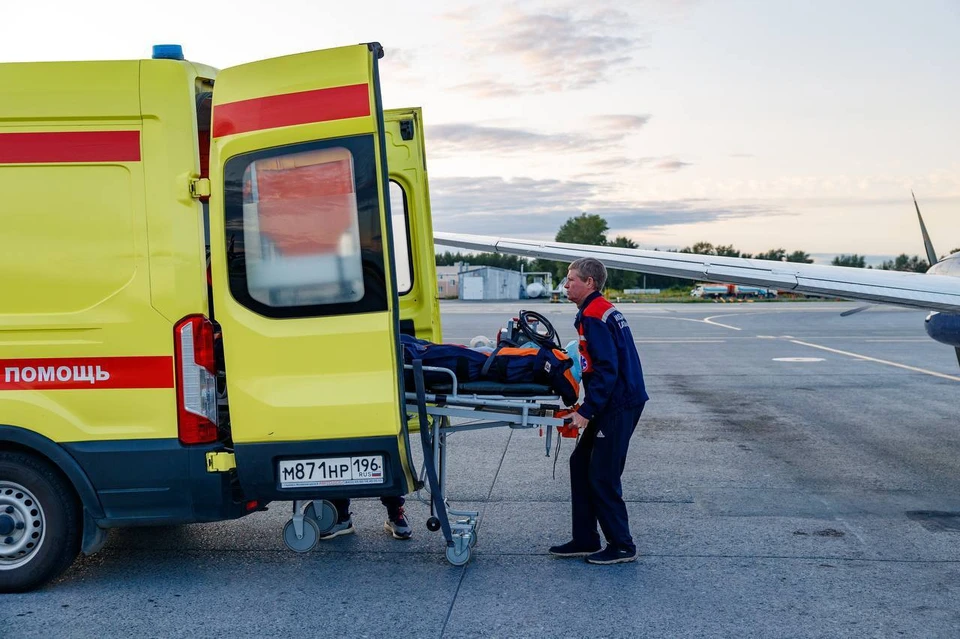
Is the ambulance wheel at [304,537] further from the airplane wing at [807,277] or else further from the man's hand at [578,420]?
the airplane wing at [807,277]

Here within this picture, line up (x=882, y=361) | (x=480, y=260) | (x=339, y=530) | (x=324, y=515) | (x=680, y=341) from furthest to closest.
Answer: (x=480, y=260), (x=680, y=341), (x=882, y=361), (x=339, y=530), (x=324, y=515)

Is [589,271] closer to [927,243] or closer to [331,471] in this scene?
[331,471]

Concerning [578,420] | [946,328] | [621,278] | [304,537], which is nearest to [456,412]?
[578,420]

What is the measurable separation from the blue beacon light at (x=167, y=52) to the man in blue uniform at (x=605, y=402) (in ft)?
8.81

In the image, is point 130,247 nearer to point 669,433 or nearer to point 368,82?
point 368,82

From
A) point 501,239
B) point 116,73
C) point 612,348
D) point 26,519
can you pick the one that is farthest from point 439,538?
point 501,239

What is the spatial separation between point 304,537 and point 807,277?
18.5 ft

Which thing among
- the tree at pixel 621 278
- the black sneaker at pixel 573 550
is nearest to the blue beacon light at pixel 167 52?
the black sneaker at pixel 573 550

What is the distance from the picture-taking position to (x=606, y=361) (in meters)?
5.38

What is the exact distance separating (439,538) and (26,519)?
255cm

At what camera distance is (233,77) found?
492cm

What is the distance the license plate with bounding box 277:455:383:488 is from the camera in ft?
16.0

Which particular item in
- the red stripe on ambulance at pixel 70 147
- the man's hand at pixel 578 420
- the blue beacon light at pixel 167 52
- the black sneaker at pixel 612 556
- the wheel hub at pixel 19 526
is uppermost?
the blue beacon light at pixel 167 52

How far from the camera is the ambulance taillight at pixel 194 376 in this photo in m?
4.89
